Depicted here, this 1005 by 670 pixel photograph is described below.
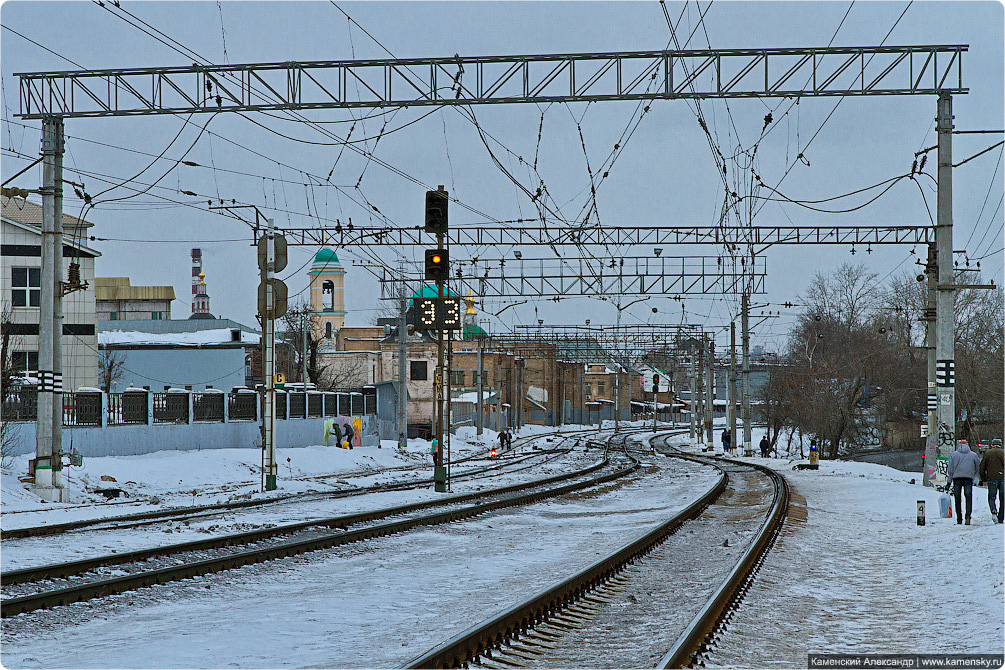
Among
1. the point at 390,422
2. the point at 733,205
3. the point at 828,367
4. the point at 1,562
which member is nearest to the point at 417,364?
the point at 390,422

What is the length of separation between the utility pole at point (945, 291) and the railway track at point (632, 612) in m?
7.07

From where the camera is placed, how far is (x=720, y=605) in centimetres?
1009

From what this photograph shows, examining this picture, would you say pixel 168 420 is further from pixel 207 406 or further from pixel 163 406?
pixel 207 406

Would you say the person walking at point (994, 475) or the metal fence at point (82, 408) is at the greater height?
the metal fence at point (82, 408)

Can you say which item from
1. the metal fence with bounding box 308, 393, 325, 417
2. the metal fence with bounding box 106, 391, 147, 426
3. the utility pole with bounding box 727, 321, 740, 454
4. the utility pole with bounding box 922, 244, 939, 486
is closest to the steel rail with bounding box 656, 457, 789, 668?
the utility pole with bounding box 922, 244, 939, 486

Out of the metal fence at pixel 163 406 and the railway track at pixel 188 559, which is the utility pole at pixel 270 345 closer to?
the metal fence at pixel 163 406

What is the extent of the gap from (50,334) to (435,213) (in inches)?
325

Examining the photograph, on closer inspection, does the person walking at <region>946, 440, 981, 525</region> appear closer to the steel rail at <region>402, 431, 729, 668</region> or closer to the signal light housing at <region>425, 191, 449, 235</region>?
the steel rail at <region>402, 431, 729, 668</region>

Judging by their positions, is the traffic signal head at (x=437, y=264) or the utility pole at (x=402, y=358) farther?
the utility pole at (x=402, y=358)

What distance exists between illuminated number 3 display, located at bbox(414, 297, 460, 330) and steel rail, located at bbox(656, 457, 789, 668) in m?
7.76

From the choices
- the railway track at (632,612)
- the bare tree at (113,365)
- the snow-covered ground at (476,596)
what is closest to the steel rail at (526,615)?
the railway track at (632,612)

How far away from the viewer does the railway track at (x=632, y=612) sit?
8320 millimetres

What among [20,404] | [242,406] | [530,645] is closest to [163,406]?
[242,406]

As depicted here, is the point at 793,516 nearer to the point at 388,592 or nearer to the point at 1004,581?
the point at 1004,581
